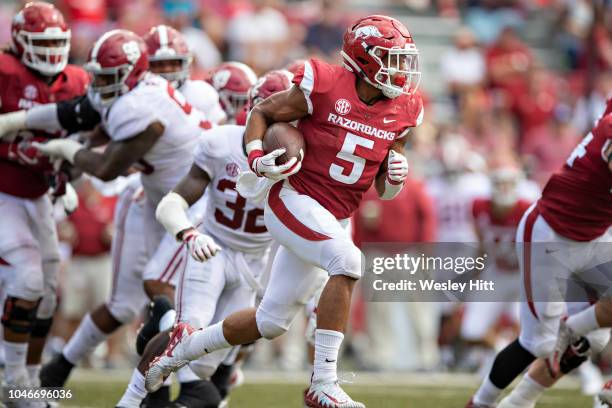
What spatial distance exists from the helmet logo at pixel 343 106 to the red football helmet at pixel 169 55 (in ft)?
6.68

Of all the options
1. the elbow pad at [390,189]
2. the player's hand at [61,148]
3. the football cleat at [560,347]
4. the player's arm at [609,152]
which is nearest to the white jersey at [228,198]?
the elbow pad at [390,189]

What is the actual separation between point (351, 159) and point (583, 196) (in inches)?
57.4

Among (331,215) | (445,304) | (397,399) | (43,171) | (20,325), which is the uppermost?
(331,215)

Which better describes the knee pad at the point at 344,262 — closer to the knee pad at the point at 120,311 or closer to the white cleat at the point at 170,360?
the white cleat at the point at 170,360

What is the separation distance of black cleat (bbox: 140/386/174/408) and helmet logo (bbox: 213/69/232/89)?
1837 mm

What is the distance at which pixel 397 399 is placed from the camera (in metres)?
8.02

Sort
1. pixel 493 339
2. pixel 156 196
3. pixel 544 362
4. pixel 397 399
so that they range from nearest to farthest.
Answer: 1. pixel 544 362
2. pixel 156 196
3. pixel 397 399
4. pixel 493 339

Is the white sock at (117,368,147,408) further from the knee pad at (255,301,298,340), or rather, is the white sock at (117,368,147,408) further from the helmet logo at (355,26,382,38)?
the helmet logo at (355,26,382,38)

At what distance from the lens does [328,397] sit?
17.2 ft

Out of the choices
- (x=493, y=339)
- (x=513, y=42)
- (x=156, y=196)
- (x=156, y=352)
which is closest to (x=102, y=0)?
(x=513, y=42)

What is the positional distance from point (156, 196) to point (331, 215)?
177 cm

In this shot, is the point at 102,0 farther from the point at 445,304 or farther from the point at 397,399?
the point at 397,399

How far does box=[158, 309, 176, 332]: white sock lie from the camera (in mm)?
6227

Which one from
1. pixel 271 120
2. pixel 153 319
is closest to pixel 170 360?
pixel 153 319
